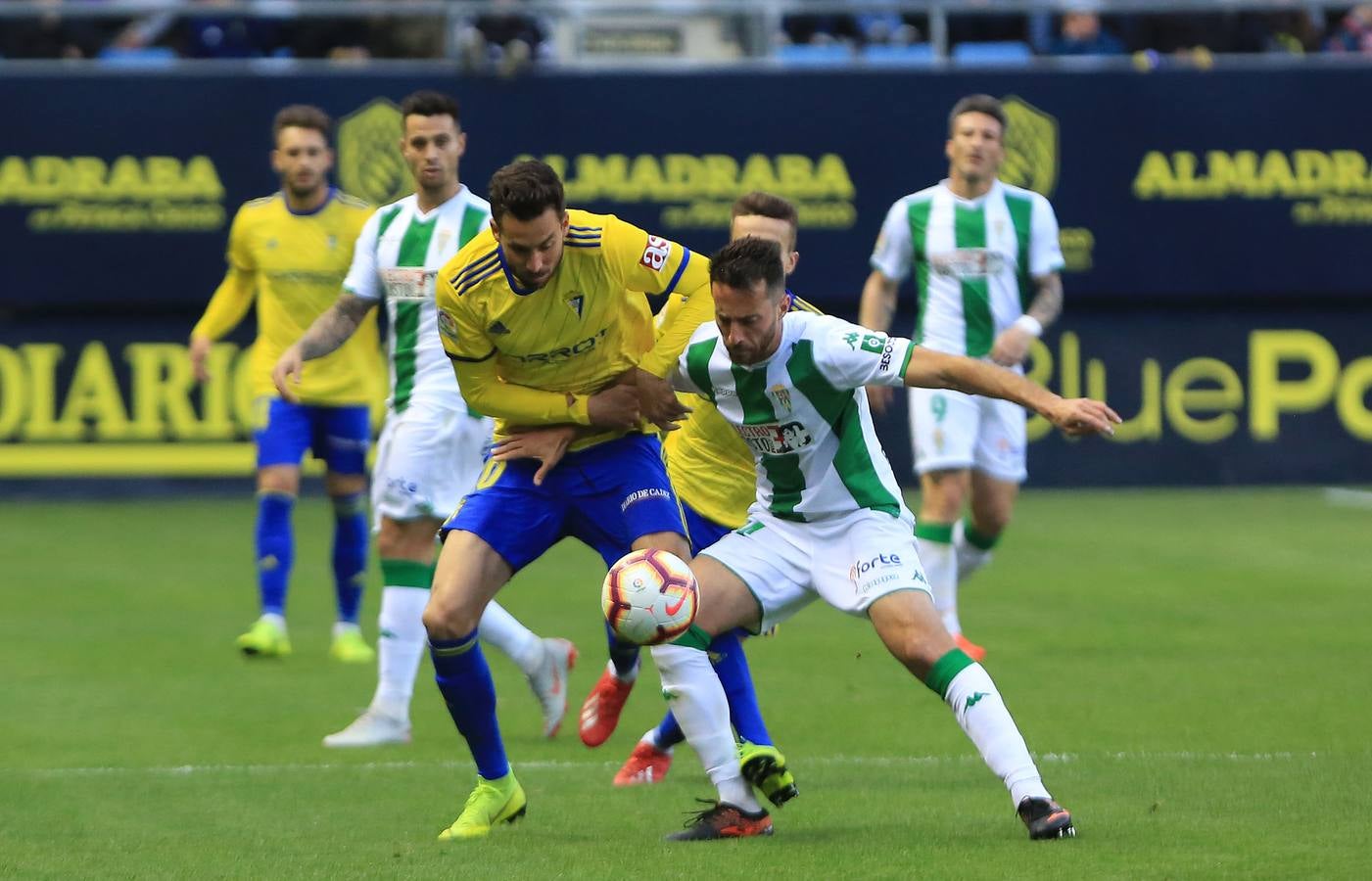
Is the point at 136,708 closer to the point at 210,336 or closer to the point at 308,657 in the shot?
the point at 308,657

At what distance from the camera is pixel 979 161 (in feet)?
33.5

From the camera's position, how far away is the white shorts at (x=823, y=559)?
6348mm

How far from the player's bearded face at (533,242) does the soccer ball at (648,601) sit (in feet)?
2.95

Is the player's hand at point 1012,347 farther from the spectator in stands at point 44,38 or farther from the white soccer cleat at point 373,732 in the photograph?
the spectator in stands at point 44,38

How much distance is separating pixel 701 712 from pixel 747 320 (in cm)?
116

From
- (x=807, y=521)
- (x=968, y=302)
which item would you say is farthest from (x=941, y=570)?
(x=807, y=521)

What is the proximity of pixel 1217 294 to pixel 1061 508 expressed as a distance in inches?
98.5

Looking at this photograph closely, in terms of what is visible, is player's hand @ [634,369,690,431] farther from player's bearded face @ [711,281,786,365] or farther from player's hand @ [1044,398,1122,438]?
player's hand @ [1044,398,1122,438]

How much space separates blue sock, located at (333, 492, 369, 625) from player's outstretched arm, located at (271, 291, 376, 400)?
2274 millimetres

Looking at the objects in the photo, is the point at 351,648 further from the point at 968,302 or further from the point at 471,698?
the point at 471,698

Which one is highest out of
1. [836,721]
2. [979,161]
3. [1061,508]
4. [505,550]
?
[979,161]

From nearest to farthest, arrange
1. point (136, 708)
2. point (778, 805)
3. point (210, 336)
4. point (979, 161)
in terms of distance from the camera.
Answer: point (778, 805) < point (136, 708) < point (979, 161) < point (210, 336)

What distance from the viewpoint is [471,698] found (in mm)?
6531

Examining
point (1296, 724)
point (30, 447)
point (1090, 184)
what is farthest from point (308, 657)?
point (1090, 184)
